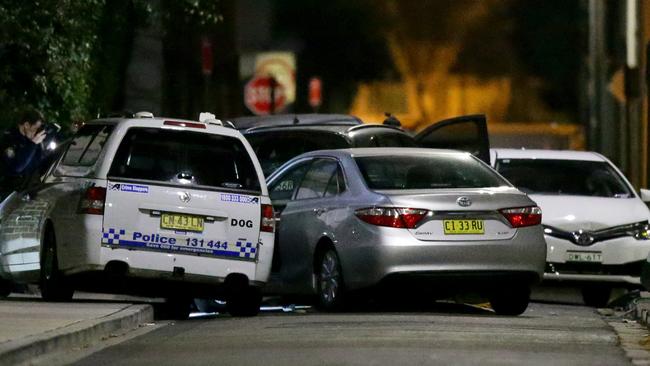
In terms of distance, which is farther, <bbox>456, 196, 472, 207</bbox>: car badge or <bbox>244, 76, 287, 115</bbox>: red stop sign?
<bbox>244, 76, 287, 115</bbox>: red stop sign

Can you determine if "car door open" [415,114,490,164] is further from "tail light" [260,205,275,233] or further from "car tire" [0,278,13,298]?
"car tire" [0,278,13,298]

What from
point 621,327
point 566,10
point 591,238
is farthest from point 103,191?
point 566,10

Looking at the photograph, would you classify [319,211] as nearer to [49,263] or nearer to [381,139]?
[49,263]

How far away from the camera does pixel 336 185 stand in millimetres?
17641

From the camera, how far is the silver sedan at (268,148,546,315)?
16516mm

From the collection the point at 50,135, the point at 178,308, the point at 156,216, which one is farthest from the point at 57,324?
the point at 50,135

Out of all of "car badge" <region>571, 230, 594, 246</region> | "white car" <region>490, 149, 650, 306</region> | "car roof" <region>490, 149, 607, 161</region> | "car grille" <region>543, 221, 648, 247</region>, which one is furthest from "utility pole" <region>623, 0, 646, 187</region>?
"car badge" <region>571, 230, 594, 246</region>

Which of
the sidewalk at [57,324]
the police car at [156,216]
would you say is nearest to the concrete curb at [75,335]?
the sidewalk at [57,324]

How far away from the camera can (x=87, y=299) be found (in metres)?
18.4

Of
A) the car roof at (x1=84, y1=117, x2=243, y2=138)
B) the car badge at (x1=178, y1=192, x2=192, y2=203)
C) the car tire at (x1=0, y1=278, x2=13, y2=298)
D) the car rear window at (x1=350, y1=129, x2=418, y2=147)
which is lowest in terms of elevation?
the car tire at (x1=0, y1=278, x2=13, y2=298)

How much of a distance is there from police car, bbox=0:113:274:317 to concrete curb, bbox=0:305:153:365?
42cm

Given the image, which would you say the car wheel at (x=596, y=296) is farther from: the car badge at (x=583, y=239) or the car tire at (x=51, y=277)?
the car tire at (x=51, y=277)

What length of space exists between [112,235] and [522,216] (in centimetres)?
329

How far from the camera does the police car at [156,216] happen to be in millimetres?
16344
